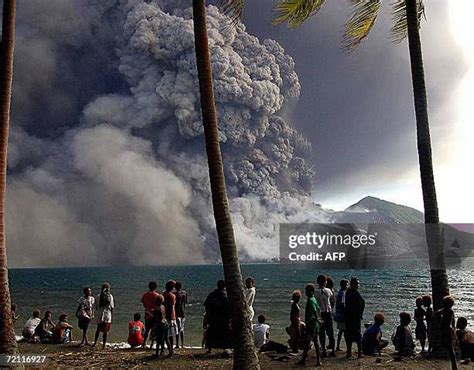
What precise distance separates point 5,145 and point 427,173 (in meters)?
8.83

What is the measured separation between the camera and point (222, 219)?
900cm

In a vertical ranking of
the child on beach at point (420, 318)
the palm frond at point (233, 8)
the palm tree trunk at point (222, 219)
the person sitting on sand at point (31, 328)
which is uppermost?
the palm frond at point (233, 8)

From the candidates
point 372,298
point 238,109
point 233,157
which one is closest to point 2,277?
point 372,298

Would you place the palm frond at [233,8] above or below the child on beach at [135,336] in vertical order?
above

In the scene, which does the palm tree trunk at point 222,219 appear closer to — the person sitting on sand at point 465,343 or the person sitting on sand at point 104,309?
the person sitting on sand at point 465,343

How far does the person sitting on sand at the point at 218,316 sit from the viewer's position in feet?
36.8

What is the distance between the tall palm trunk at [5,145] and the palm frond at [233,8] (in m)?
3.98

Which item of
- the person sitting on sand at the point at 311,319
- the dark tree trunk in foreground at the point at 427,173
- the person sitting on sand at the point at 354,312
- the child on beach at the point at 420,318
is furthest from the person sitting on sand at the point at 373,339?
the person sitting on sand at the point at 311,319

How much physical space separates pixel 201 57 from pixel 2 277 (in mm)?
5206

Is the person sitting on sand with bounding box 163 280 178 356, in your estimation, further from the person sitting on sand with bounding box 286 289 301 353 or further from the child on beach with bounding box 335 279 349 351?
the child on beach with bounding box 335 279 349 351

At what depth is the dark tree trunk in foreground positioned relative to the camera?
11164 mm

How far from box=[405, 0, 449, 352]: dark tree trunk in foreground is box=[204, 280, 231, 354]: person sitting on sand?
4.41 meters
